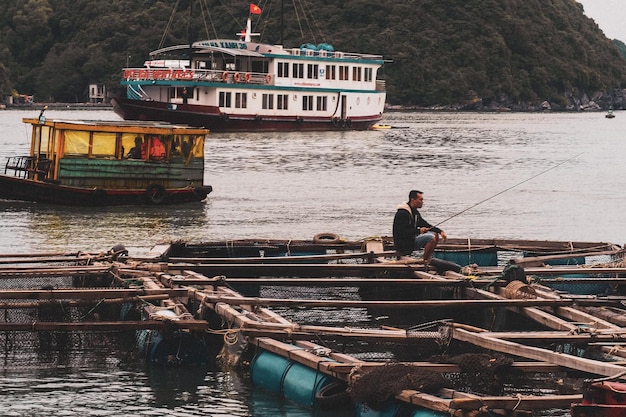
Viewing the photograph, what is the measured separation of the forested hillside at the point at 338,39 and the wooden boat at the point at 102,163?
119742 millimetres

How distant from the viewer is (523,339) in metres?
13.2

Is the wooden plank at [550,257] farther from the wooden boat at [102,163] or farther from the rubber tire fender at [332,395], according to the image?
the wooden boat at [102,163]

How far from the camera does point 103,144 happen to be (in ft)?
103

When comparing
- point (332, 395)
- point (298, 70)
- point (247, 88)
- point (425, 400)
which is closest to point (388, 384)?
point (425, 400)

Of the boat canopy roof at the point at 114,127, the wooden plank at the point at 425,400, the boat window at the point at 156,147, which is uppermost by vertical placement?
the boat canopy roof at the point at 114,127

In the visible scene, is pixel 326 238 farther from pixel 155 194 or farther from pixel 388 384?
pixel 155 194

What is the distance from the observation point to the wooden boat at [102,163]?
31.2 m

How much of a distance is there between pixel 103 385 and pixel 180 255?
21.9 ft

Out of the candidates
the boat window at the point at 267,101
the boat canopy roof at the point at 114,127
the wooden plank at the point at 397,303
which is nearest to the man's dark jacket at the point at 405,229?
the wooden plank at the point at 397,303

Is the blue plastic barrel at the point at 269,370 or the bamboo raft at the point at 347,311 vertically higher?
the bamboo raft at the point at 347,311

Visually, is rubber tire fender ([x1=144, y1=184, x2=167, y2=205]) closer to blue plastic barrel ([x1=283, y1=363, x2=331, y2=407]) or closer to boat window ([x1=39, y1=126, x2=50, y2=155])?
boat window ([x1=39, y1=126, x2=50, y2=155])

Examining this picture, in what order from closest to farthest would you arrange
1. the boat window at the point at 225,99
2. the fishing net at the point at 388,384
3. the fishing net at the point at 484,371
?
1. the fishing net at the point at 388,384
2. the fishing net at the point at 484,371
3. the boat window at the point at 225,99

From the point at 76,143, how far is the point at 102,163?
990 mm

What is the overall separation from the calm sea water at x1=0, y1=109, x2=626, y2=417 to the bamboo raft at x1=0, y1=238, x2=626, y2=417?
0.63m
